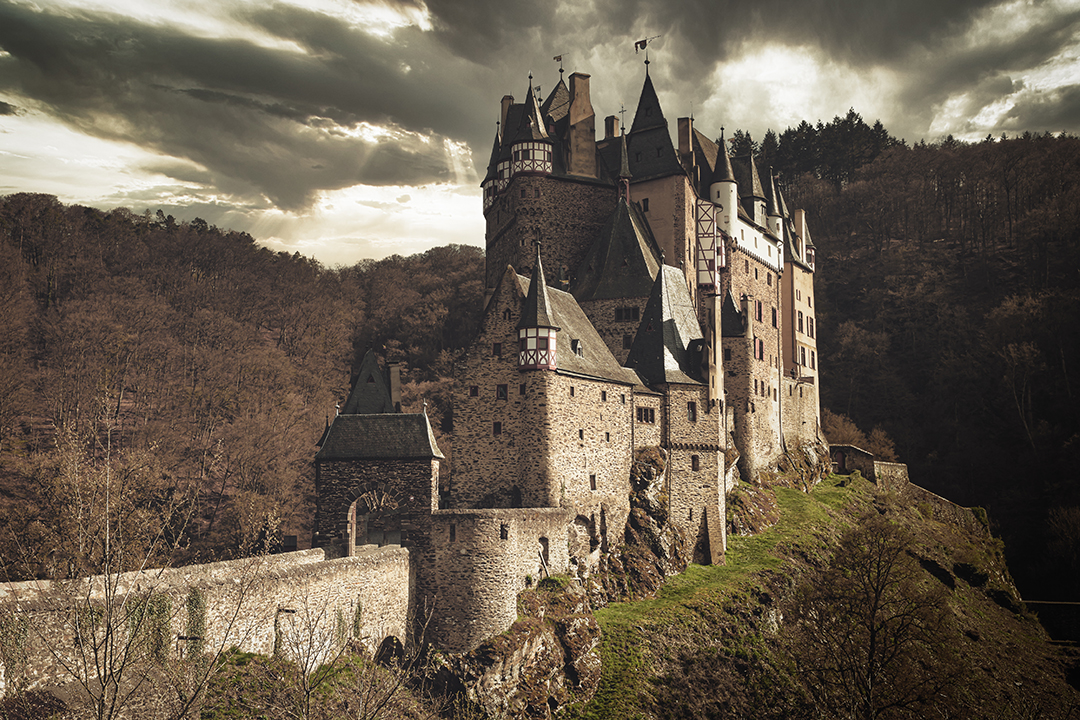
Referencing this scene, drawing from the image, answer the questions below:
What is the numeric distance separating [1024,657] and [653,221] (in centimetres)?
2983

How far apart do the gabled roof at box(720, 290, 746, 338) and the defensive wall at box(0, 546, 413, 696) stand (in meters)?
24.6

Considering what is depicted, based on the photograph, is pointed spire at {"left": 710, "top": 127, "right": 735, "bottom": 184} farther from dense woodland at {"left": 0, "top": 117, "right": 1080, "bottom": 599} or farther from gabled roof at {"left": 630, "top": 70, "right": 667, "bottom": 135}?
dense woodland at {"left": 0, "top": 117, "right": 1080, "bottom": 599}

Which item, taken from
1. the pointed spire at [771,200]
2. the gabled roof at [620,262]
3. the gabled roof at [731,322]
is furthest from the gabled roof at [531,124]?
the pointed spire at [771,200]

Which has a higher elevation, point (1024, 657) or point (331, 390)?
point (331, 390)

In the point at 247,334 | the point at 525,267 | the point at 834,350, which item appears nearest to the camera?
the point at 525,267

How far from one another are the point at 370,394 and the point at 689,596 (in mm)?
16386

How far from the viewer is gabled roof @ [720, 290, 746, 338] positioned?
47344mm

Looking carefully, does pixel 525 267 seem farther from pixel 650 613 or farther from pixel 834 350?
pixel 834 350

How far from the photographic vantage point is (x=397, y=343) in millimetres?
66062

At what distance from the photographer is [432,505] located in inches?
1196

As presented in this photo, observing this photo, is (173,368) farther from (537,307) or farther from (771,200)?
(771,200)

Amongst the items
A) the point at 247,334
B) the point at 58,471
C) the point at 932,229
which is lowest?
the point at 58,471

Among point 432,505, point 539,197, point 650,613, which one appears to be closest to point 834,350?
point 539,197

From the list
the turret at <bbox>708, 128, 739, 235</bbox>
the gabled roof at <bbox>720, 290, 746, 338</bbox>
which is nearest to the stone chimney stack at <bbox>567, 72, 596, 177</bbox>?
the turret at <bbox>708, 128, 739, 235</bbox>
